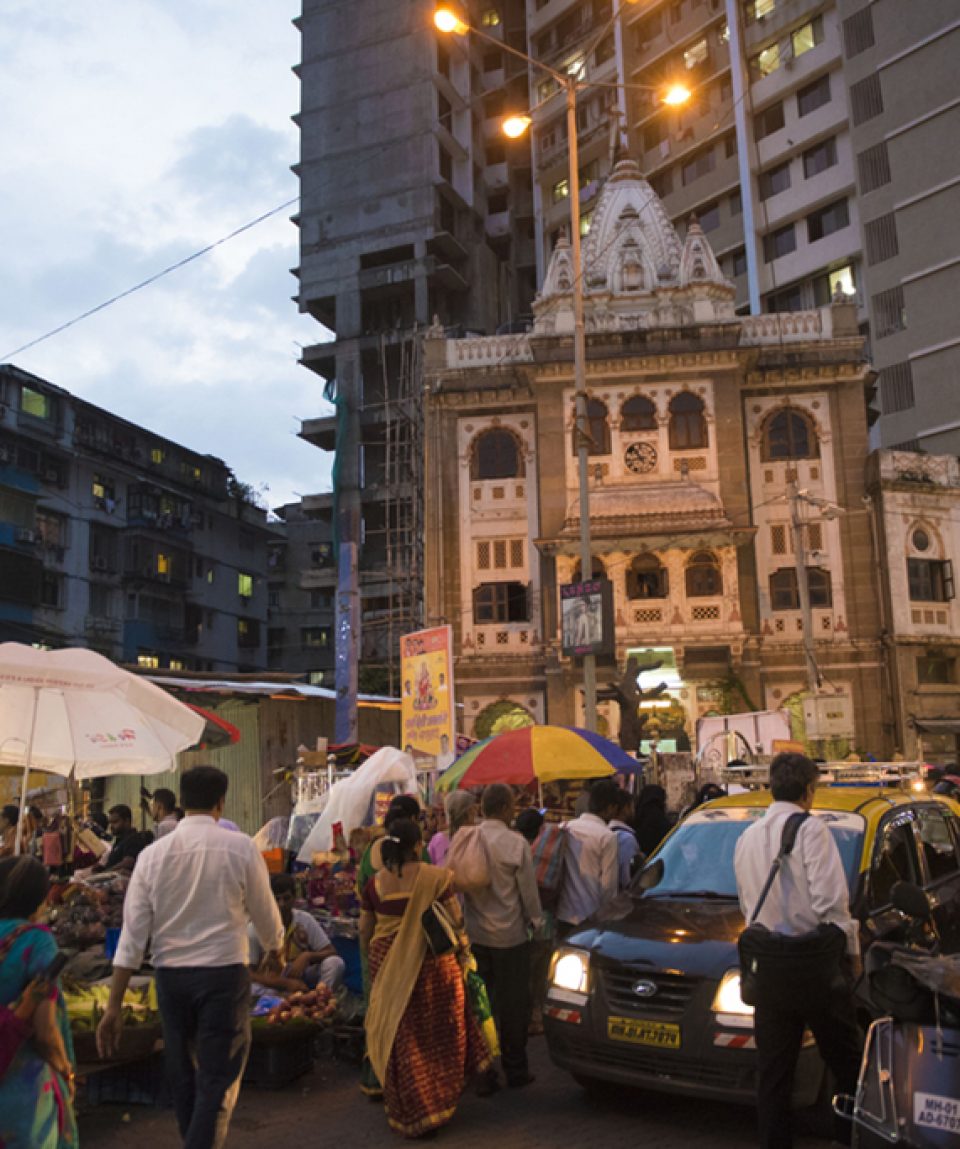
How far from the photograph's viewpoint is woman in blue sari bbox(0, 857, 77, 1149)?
3529mm

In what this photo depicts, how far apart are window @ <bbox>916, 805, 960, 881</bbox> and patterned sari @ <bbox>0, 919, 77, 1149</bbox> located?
537 centimetres

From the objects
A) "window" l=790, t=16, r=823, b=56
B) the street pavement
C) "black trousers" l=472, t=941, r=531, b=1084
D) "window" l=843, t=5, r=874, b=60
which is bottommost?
the street pavement

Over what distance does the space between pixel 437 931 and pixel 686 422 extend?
28.0 meters

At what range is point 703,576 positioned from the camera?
3161 cm

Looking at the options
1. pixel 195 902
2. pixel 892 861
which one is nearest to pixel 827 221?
pixel 892 861

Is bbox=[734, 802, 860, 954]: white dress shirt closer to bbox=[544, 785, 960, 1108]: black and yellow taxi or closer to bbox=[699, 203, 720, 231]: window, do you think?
bbox=[544, 785, 960, 1108]: black and yellow taxi

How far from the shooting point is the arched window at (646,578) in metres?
31.7

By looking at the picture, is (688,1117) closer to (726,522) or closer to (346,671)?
(346,671)

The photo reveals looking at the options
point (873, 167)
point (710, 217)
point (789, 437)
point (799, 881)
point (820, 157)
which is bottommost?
point (799, 881)

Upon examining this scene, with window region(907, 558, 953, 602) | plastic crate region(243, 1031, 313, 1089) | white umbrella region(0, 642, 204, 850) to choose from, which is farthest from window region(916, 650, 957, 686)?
plastic crate region(243, 1031, 313, 1089)

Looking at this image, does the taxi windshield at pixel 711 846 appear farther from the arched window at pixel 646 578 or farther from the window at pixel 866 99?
the window at pixel 866 99

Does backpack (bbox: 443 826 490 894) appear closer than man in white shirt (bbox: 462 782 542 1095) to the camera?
Yes

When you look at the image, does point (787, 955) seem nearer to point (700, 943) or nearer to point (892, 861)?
point (700, 943)

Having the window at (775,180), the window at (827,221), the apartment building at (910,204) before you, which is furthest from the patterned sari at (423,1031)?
the window at (775,180)
